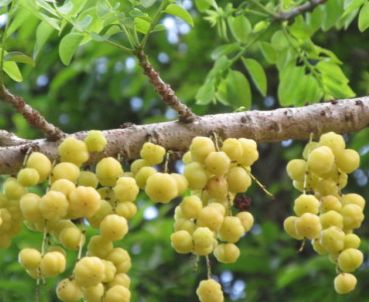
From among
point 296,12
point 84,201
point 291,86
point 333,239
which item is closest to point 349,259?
point 333,239

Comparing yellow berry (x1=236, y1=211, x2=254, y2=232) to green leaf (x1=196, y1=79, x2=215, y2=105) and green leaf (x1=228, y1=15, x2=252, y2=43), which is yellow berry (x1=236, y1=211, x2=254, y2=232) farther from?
green leaf (x1=228, y1=15, x2=252, y2=43)

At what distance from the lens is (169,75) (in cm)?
463

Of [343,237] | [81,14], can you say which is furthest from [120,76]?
[343,237]

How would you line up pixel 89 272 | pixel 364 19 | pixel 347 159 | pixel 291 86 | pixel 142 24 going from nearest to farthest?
pixel 89 272 < pixel 347 159 < pixel 142 24 < pixel 364 19 < pixel 291 86

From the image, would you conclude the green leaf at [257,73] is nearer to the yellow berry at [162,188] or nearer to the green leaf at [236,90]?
the green leaf at [236,90]

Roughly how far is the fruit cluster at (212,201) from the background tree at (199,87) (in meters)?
0.08

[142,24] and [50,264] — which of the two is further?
[142,24]

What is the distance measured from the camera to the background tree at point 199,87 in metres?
1.87

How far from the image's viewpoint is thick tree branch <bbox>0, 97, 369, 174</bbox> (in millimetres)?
1742

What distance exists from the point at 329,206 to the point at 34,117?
1.89 feet

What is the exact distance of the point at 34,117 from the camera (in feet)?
5.83

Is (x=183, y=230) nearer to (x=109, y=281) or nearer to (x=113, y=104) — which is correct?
(x=109, y=281)

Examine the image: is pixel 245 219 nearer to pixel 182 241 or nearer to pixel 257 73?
pixel 182 241

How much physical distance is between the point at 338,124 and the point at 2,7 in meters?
0.72
